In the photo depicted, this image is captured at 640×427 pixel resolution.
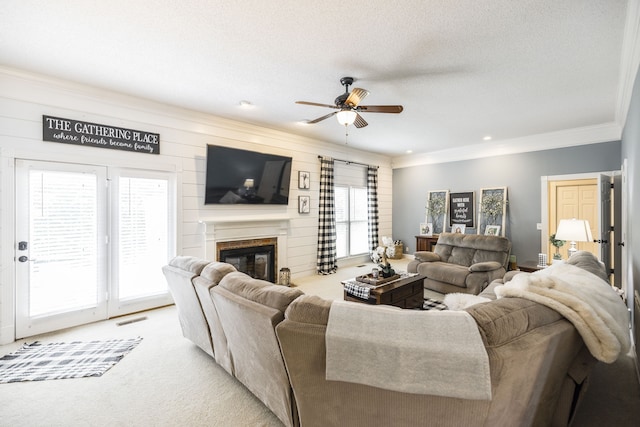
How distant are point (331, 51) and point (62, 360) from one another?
3.74 metres

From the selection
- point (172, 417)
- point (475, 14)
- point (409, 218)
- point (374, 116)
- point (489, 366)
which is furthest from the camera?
point (409, 218)

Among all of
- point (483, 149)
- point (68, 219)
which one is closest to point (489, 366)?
point (68, 219)

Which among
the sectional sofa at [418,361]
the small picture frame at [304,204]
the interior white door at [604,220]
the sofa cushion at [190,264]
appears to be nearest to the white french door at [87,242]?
the sofa cushion at [190,264]

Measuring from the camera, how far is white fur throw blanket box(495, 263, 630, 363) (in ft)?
4.68

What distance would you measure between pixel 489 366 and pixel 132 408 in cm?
231

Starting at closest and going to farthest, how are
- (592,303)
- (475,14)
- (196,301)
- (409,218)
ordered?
(592,303)
(475,14)
(196,301)
(409,218)

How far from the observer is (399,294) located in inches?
136

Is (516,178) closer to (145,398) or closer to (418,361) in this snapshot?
(418,361)

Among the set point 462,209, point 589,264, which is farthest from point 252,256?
point 462,209

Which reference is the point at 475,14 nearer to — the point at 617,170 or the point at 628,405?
the point at 628,405

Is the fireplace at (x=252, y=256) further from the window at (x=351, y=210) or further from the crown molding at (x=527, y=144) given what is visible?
the crown molding at (x=527, y=144)

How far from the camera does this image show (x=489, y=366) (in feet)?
3.76

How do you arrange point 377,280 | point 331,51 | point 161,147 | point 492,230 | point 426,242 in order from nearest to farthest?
point 331,51
point 377,280
point 161,147
point 492,230
point 426,242

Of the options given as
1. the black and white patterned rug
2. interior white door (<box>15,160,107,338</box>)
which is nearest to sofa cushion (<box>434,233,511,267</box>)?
the black and white patterned rug
